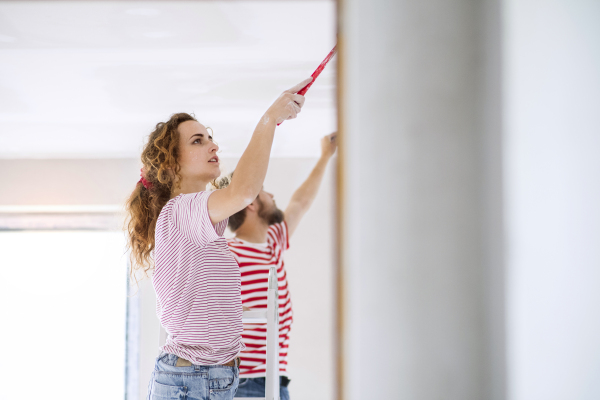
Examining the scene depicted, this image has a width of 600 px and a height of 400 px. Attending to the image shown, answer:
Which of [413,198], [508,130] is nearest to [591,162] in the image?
[508,130]

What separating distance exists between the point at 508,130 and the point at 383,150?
19 centimetres

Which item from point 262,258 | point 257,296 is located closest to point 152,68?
point 262,258

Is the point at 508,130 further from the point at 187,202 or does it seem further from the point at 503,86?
the point at 187,202

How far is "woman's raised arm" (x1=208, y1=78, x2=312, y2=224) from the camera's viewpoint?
0.77 metres

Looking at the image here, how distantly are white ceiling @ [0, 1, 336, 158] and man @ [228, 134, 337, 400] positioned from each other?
405 millimetres

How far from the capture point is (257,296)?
4.79 ft

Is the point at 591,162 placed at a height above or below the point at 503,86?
below

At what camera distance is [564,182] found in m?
0.54

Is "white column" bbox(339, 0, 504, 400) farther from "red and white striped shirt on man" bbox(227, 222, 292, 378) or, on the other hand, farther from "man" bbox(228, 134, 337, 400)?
"red and white striped shirt on man" bbox(227, 222, 292, 378)

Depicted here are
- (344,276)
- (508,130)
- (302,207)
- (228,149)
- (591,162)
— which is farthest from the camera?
(228,149)

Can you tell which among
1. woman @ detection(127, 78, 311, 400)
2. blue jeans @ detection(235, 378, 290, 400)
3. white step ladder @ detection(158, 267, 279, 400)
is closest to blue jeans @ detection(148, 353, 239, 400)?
woman @ detection(127, 78, 311, 400)

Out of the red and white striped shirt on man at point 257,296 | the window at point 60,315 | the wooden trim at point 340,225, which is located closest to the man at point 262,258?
the red and white striped shirt on man at point 257,296

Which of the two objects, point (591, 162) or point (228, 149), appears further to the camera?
point (228, 149)

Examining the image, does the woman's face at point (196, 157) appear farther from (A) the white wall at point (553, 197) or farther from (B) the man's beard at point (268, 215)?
(B) the man's beard at point (268, 215)
